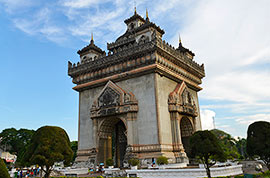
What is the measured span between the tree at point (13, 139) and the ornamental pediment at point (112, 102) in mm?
37900

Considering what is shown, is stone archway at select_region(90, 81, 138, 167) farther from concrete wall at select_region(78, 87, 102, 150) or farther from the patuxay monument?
concrete wall at select_region(78, 87, 102, 150)

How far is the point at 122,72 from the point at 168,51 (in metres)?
4.80

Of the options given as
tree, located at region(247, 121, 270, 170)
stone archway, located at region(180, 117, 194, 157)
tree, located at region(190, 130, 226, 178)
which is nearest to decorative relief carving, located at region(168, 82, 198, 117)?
stone archway, located at region(180, 117, 194, 157)

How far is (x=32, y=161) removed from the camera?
37.7 ft

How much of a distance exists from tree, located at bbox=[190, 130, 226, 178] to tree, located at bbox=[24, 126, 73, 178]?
6.52 m

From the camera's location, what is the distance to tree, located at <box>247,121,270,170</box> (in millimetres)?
12852

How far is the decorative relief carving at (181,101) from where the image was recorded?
21453mm

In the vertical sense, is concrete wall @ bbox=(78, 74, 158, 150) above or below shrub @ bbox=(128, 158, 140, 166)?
above

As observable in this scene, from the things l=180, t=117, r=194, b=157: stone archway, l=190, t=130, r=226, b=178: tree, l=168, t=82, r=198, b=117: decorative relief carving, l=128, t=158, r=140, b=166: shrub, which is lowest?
l=128, t=158, r=140, b=166: shrub

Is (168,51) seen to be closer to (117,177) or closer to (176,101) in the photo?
(176,101)

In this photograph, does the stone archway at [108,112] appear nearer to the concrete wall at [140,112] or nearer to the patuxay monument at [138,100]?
the patuxay monument at [138,100]

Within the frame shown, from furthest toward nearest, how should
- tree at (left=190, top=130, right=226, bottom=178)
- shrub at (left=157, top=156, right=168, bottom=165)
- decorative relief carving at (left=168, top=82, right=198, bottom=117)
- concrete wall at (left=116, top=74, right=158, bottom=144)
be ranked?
decorative relief carving at (left=168, top=82, right=198, bottom=117)
concrete wall at (left=116, top=74, right=158, bottom=144)
shrub at (left=157, top=156, right=168, bottom=165)
tree at (left=190, top=130, right=226, bottom=178)

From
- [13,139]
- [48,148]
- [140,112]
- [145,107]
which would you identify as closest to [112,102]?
[140,112]

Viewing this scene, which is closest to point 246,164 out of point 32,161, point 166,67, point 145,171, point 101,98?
point 166,67
